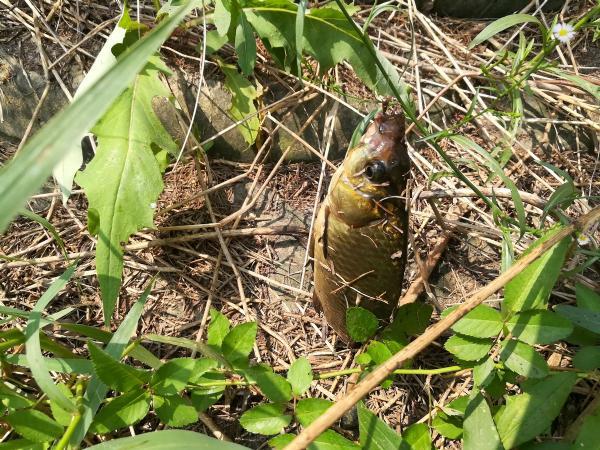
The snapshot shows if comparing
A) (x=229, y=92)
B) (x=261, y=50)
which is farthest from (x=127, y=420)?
(x=261, y=50)

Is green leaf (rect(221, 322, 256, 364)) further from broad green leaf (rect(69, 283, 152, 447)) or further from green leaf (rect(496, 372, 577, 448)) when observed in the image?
green leaf (rect(496, 372, 577, 448))

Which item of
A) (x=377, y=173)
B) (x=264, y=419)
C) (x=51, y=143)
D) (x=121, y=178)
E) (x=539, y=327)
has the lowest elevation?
(x=264, y=419)

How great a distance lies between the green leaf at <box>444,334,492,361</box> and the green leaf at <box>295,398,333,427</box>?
1.27 feet

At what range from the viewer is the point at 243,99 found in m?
2.21

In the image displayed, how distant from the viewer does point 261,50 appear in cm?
230

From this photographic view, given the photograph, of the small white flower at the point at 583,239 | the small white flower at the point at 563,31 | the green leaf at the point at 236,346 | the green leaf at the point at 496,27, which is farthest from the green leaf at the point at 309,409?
the small white flower at the point at 563,31

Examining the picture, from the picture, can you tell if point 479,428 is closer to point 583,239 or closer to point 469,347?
point 469,347

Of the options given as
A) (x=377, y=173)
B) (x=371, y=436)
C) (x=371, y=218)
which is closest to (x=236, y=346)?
(x=371, y=436)

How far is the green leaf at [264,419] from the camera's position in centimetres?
154

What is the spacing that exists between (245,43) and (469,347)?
126 cm

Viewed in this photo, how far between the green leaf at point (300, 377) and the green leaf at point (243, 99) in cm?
99

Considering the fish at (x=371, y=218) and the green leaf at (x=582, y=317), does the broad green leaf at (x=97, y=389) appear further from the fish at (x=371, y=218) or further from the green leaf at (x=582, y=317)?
the green leaf at (x=582, y=317)

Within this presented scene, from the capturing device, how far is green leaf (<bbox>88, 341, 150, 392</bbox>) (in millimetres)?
1353

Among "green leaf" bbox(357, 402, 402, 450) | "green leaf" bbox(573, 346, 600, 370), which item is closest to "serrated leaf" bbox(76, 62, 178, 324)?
"green leaf" bbox(357, 402, 402, 450)
